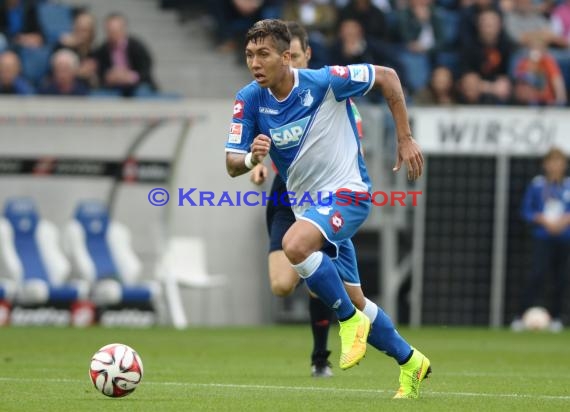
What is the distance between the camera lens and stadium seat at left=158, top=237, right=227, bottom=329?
19.3 meters

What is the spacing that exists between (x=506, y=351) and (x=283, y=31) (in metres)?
6.73

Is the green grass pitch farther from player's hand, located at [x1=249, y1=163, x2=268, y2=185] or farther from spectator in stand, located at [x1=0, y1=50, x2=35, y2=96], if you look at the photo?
spectator in stand, located at [x1=0, y1=50, x2=35, y2=96]

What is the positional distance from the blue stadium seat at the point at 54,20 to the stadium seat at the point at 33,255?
2.74 m

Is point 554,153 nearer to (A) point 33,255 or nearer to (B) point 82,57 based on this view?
(B) point 82,57

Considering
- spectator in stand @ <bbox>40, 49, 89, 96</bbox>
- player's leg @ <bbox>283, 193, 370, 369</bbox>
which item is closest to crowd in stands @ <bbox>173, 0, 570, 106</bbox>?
spectator in stand @ <bbox>40, 49, 89, 96</bbox>

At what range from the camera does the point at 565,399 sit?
29.2 ft

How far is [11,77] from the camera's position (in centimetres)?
1927

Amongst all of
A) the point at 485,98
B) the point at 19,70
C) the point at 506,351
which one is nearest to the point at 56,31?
the point at 19,70

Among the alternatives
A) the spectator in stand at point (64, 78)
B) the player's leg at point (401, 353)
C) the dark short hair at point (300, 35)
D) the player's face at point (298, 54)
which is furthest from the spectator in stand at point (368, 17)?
the player's leg at point (401, 353)

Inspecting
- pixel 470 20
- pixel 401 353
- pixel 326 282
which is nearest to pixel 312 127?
pixel 326 282

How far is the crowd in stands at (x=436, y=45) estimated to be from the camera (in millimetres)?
20484

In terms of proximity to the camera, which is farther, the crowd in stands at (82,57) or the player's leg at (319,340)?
the crowd in stands at (82,57)

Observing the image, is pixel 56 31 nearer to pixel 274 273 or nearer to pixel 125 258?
pixel 125 258

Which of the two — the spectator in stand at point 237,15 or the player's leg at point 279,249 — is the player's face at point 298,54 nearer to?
the player's leg at point 279,249
